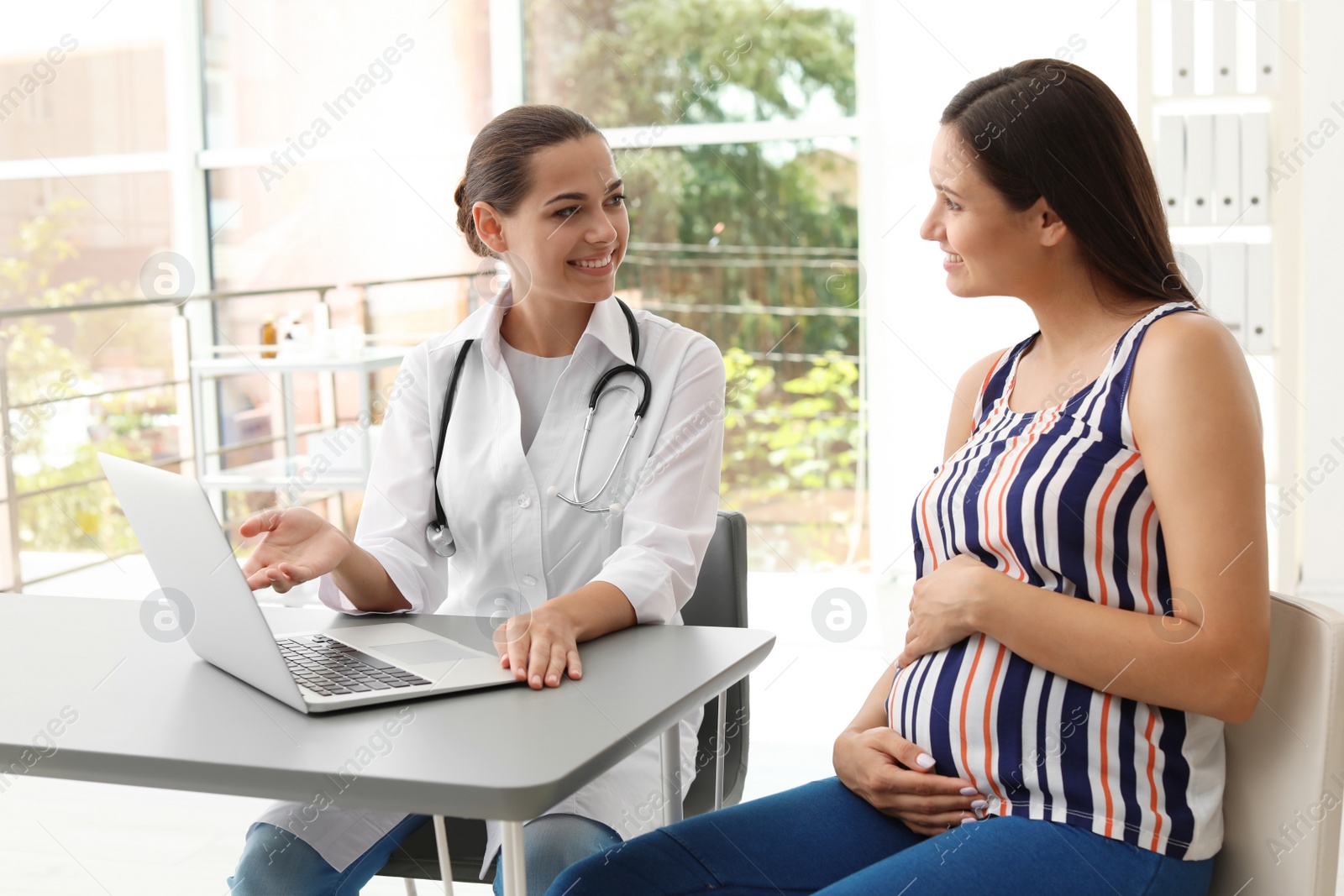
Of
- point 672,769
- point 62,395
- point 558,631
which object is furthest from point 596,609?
point 62,395

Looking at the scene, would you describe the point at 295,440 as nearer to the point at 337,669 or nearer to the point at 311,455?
the point at 311,455

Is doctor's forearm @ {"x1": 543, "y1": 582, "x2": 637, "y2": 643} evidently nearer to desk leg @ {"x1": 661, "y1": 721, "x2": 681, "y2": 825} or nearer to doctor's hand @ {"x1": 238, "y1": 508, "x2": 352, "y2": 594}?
desk leg @ {"x1": 661, "y1": 721, "x2": 681, "y2": 825}

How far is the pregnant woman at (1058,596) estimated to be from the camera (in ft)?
3.26

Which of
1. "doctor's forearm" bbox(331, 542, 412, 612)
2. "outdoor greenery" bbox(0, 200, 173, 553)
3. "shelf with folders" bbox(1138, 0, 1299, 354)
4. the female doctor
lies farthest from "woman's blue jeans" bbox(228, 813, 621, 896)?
"outdoor greenery" bbox(0, 200, 173, 553)

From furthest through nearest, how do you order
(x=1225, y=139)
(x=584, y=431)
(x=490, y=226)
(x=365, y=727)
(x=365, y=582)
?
(x=1225, y=139)
(x=490, y=226)
(x=584, y=431)
(x=365, y=582)
(x=365, y=727)

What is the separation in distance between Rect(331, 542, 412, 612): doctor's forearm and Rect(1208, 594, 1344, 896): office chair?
0.92 meters

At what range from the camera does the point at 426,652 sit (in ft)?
3.97

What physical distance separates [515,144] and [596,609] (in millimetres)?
678

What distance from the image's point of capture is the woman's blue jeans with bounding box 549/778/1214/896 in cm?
97

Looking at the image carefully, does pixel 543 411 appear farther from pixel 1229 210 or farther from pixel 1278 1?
pixel 1278 1

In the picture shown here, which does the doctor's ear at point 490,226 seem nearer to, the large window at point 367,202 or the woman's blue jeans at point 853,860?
the woman's blue jeans at point 853,860

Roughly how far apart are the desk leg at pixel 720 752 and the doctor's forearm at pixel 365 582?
417 mm

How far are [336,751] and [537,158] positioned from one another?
35.7 inches

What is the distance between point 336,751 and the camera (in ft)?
3.06
